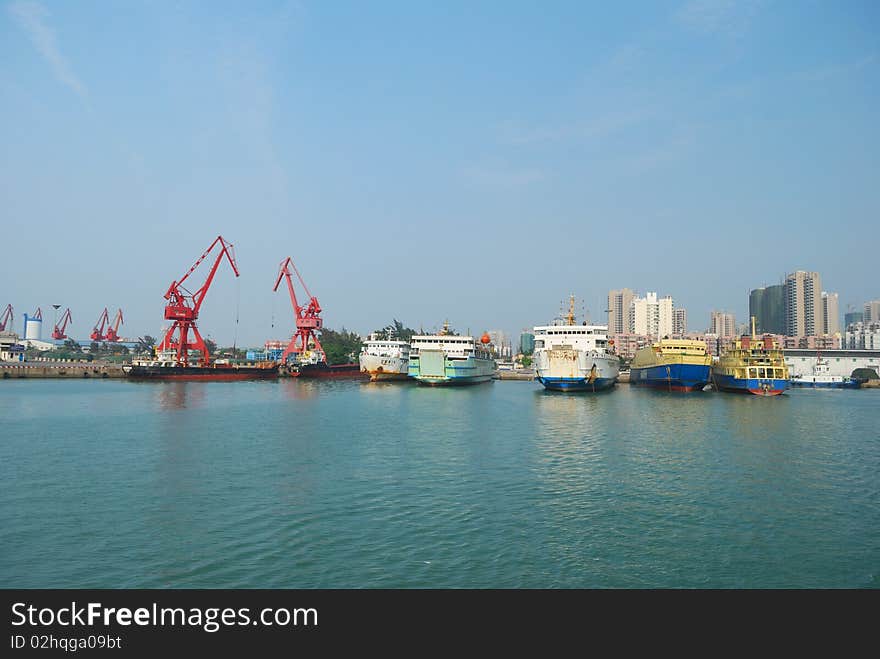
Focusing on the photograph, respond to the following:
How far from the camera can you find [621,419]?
3894 centimetres

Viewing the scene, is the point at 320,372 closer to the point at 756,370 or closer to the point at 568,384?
the point at 568,384

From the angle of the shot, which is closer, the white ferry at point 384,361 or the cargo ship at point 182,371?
the white ferry at point 384,361

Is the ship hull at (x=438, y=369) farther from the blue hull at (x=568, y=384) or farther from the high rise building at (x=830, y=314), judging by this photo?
the high rise building at (x=830, y=314)

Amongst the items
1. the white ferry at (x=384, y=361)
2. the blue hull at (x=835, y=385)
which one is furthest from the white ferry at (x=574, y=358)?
the blue hull at (x=835, y=385)

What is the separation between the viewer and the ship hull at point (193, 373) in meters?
87.4

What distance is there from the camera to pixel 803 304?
192 metres

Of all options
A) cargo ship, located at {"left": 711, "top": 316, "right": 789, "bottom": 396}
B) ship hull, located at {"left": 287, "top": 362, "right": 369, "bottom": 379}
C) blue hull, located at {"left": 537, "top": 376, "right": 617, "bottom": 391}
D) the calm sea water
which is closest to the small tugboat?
cargo ship, located at {"left": 711, "top": 316, "right": 789, "bottom": 396}

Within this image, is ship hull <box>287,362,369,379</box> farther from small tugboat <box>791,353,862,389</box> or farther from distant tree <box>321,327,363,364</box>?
small tugboat <box>791,353,862,389</box>

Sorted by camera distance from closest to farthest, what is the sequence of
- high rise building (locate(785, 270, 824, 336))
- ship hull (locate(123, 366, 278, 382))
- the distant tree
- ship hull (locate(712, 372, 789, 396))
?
ship hull (locate(712, 372, 789, 396)), ship hull (locate(123, 366, 278, 382)), the distant tree, high rise building (locate(785, 270, 824, 336))

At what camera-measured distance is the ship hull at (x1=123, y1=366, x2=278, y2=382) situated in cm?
8744

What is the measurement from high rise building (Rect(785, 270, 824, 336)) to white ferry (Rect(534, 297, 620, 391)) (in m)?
155

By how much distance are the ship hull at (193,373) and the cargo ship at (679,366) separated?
203 feet

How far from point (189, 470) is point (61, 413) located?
85.4 ft
